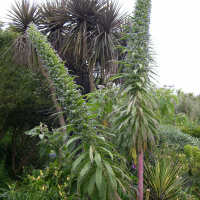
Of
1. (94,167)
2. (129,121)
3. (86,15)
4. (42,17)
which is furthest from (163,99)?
(42,17)

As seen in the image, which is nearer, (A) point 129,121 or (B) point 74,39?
(A) point 129,121

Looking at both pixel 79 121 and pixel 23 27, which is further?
pixel 23 27

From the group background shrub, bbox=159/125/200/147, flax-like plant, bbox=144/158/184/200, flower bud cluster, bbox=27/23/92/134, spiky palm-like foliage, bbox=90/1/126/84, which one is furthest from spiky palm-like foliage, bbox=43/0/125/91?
flower bud cluster, bbox=27/23/92/134

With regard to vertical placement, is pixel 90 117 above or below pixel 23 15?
below

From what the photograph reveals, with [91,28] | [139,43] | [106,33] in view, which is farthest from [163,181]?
[91,28]

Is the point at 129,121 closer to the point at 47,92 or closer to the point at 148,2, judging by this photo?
the point at 148,2

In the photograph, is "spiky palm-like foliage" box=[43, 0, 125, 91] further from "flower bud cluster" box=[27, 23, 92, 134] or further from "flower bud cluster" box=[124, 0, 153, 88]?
"flower bud cluster" box=[27, 23, 92, 134]

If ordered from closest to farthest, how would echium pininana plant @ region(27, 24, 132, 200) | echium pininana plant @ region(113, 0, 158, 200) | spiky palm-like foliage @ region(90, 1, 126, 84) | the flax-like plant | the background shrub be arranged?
echium pininana plant @ region(27, 24, 132, 200) < echium pininana plant @ region(113, 0, 158, 200) < the flax-like plant < the background shrub < spiky palm-like foliage @ region(90, 1, 126, 84)

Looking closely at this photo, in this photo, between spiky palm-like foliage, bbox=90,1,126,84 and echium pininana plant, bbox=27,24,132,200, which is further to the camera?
spiky palm-like foliage, bbox=90,1,126,84

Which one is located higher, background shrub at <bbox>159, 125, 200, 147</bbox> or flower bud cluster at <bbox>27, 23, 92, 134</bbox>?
flower bud cluster at <bbox>27, 23, 92, 134</bbox>

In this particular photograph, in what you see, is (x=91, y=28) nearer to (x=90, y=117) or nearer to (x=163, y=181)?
(x=163, y=181)

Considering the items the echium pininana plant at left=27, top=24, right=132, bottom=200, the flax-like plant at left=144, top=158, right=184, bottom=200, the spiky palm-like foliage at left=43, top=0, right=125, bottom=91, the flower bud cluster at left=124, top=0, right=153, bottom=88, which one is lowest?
the flax-like plant at left=144, top=158, right=184, bottom=200

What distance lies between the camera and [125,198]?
3.00 meters

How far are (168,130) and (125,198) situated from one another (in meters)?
2.72
